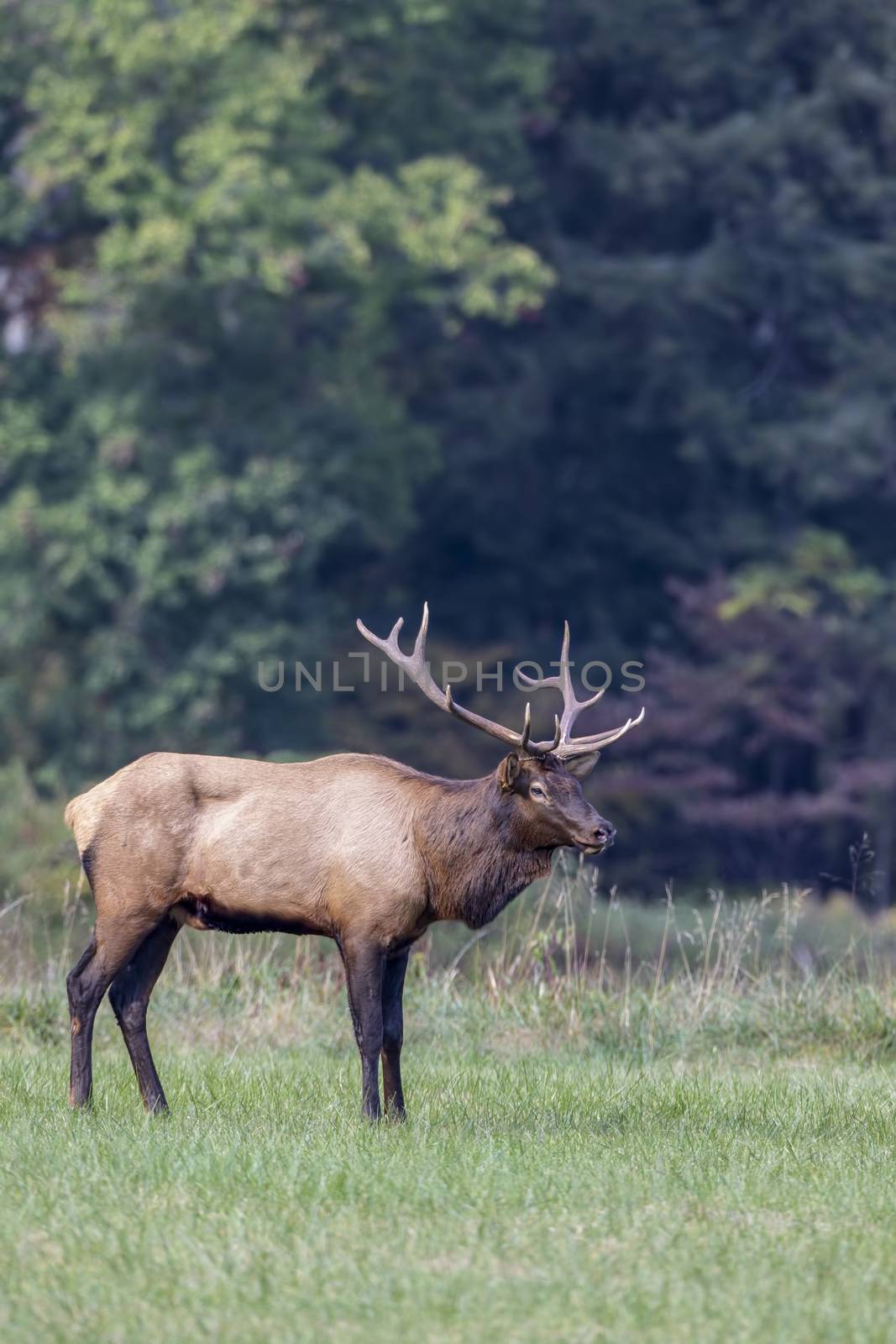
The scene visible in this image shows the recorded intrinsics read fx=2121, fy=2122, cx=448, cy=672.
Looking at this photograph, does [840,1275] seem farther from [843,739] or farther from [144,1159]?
[843,739]

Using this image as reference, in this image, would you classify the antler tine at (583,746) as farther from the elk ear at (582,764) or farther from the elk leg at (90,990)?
the elk leg at (90,990)

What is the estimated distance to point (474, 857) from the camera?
8469mm

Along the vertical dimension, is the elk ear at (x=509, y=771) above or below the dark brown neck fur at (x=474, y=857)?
above

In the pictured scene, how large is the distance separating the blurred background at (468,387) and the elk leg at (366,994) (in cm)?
1498

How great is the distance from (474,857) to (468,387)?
877 inches

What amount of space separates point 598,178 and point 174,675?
412 inches

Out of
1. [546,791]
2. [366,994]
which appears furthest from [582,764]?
[366,994]

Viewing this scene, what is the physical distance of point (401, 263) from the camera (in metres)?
26.2

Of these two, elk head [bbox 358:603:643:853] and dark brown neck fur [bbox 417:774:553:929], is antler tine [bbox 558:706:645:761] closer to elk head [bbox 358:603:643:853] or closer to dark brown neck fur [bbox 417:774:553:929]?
elk head [bbox 358:603:643:853]

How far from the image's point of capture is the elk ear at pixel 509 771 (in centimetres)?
841

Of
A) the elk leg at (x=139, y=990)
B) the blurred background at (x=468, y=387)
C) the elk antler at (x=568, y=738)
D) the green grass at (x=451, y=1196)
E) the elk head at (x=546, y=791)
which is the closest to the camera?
the green grass at (x=451, y=1196)

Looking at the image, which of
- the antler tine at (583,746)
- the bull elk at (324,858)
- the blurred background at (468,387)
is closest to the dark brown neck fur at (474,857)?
the bull elk at (324,858)

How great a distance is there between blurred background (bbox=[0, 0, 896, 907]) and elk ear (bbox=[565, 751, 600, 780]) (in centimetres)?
1491

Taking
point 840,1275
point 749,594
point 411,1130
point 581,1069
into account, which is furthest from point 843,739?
point 840,1275
